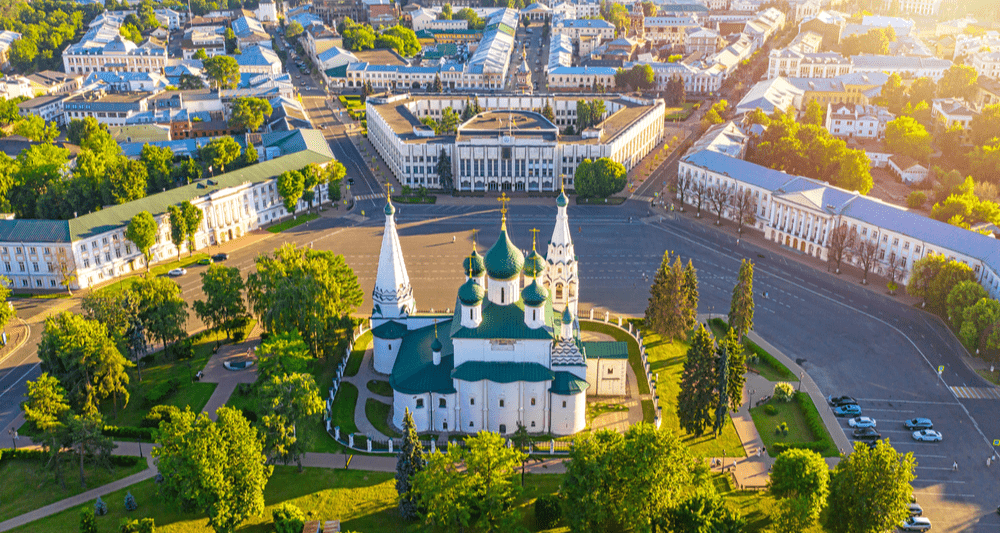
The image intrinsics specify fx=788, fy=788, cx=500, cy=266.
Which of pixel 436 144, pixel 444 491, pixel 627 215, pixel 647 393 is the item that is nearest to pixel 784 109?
pixel 627 215

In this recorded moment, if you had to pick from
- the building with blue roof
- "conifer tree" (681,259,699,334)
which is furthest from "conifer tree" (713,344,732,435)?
the building with blue roof

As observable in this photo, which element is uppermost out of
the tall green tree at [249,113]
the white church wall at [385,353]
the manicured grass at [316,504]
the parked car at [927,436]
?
the tall green tree at [249,113]

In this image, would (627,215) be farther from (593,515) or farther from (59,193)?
(59,193)

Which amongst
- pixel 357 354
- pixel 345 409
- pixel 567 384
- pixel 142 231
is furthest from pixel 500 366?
pixel 142 231

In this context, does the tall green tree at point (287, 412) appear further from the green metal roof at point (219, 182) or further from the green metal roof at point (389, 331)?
the green metal roof at point (219, 182)

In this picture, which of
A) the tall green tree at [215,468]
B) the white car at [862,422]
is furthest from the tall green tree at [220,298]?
the white car at [862,422]

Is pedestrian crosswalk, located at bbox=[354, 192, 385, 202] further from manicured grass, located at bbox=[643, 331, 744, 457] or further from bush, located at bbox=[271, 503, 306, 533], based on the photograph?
bush, located at bbox=[271, 503, 306, 533]
